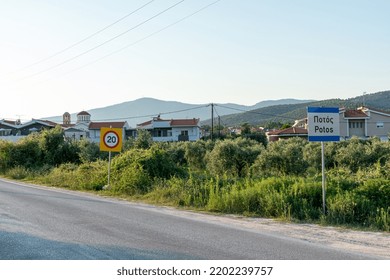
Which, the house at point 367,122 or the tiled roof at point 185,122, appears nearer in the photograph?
the house at point 367,122

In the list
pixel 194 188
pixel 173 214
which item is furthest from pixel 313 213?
pixel 194 188

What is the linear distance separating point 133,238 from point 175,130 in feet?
260

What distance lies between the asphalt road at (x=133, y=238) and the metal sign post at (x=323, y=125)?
3.17 metres

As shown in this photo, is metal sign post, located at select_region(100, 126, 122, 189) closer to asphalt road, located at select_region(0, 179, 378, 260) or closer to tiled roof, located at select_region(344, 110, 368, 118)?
asphalt road, located at select_region(0, 179, 378, 260)

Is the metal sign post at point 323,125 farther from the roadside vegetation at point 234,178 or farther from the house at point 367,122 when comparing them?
the house at point 367,122

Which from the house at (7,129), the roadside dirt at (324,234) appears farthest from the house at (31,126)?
the roadside dirt at (324,234)

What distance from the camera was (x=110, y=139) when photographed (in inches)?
779

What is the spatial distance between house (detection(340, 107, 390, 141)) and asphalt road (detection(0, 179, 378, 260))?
235ft

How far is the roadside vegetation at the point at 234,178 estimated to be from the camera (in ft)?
37.3

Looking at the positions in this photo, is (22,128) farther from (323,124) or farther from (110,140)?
(323,124)

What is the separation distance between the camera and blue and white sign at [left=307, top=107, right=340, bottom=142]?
1116cm

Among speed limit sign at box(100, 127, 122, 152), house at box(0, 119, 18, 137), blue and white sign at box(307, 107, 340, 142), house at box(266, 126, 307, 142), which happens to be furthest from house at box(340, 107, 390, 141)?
blue and white sign at box(307, 107, 340, 142)

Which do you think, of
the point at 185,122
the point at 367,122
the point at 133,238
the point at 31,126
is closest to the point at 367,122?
the point at 367,122

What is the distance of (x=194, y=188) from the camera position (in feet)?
48.5
